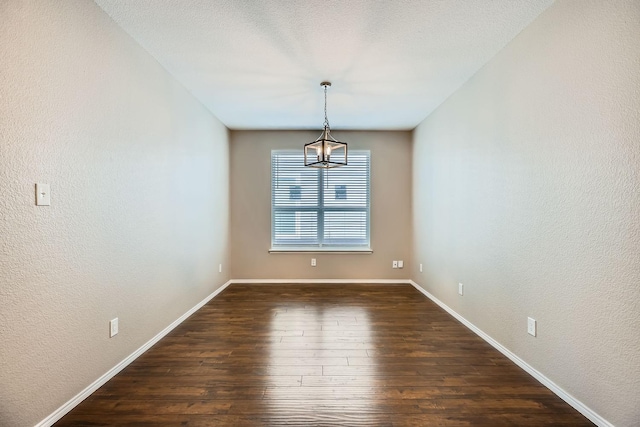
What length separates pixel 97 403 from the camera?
1757mm

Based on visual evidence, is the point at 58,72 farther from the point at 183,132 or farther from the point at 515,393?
the point at 515,393

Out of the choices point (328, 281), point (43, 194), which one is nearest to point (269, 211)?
point (328, 281)

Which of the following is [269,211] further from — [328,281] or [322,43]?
[322,43]

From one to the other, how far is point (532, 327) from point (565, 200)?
933 millimetres

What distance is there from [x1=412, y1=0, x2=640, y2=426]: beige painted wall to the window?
6.94ft

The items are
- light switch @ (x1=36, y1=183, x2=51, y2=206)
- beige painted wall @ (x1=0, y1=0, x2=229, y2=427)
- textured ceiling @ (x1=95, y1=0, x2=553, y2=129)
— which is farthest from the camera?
textured ceiling @ (x1=95, y1=0, x2=553, y2=129)

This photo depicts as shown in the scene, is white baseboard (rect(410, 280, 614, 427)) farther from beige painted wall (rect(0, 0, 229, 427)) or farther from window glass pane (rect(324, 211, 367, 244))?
beige painted wall (rect(0, 0, 229, 427))

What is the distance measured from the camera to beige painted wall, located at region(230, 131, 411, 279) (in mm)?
4809

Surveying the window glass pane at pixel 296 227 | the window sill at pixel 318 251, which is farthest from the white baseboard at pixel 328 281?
the window glass pane at pixel 296 227

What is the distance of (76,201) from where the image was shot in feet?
5.78

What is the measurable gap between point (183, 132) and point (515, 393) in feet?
12.1

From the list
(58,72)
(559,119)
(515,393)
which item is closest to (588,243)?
(559,119)

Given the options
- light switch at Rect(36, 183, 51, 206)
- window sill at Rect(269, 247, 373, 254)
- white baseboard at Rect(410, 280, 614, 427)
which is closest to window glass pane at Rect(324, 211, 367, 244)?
window sill at Rect(269, 247, 373, 254)

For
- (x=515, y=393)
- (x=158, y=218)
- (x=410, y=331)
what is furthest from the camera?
(x=410, y=331)
